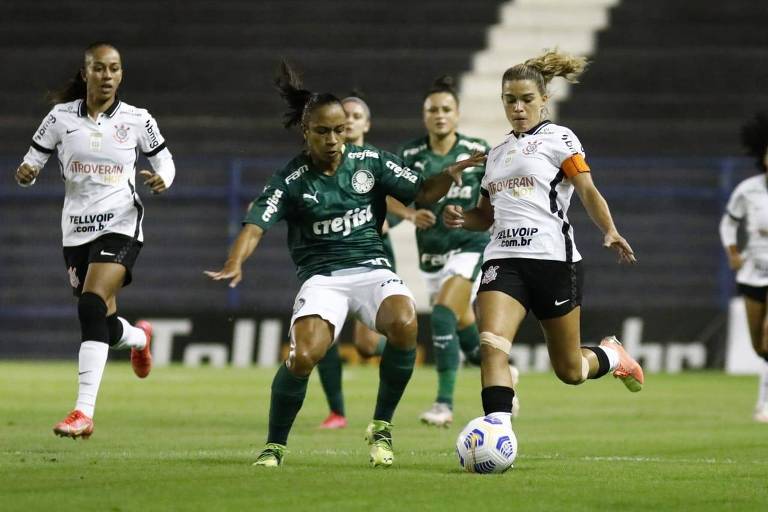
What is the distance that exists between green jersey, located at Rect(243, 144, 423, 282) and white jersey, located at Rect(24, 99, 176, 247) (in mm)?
1598

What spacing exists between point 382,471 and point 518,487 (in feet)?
2.73

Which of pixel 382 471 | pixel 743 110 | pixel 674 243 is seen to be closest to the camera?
pixel 382 471

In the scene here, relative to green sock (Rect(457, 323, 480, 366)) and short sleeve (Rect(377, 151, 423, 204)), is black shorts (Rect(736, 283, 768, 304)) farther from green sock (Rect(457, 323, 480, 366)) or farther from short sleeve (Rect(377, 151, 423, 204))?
short sleeve (Rect(377, 151, 423, 204))

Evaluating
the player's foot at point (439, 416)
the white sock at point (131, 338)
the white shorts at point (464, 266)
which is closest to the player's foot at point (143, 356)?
the white sock at point (131, 338)

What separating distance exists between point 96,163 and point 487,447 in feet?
11.0

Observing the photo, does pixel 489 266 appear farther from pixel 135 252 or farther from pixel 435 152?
pixel 435 152

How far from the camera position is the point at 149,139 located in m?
9.35

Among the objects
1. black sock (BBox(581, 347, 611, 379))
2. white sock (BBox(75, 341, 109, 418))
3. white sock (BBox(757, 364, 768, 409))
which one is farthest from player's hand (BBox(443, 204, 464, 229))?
white sock (BBox(757, 364, 768, 409))

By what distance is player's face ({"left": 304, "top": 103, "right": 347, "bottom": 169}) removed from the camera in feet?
25.1

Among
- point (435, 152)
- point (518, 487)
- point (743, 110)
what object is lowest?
point (518, 487)

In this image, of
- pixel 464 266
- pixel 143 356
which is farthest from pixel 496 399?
pixel 464 266

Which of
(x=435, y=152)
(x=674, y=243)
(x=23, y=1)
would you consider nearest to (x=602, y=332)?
(x=674, y=243)

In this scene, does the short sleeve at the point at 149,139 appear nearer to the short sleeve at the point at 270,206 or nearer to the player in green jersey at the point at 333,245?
the player in green jersey at the point at 333,245

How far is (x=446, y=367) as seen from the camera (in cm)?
1126
